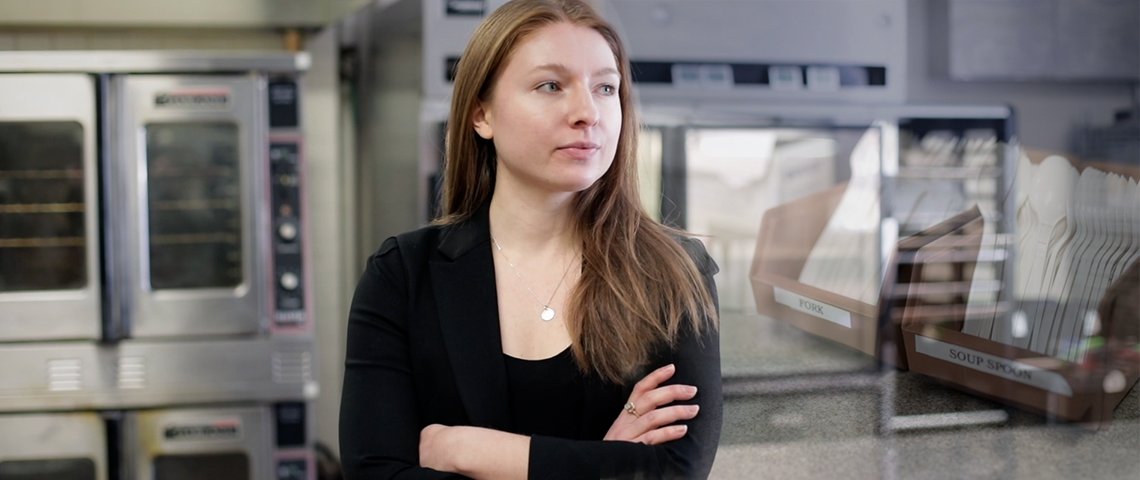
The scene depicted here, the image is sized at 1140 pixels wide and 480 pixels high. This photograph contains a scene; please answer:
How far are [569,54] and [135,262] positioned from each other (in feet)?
5.04

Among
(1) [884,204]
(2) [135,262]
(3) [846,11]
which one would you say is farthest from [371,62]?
(1) [884,204]

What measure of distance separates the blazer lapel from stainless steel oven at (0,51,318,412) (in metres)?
1.28

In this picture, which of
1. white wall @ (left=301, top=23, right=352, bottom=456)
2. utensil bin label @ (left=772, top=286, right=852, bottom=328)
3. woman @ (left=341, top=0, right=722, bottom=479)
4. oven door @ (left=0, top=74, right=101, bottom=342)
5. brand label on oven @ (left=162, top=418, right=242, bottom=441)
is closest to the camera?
utensil bin label @ (left=772, top=286, right=852, bottom=328)

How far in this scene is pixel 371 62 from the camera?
86.0 inches

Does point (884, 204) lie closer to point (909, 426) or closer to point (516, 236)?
point (516, 236)

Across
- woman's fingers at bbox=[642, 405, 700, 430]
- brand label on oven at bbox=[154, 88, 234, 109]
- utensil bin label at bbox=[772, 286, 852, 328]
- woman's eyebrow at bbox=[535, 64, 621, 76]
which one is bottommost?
woman's fingers at bbox=[642, 405, 700, 430]

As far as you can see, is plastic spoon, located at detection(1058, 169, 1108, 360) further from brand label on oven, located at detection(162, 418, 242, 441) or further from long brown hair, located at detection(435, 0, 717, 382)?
brand label on oven, located at detection(162, 418, 242, 441)

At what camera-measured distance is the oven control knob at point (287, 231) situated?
1.87 meters

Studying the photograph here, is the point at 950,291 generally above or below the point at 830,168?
below

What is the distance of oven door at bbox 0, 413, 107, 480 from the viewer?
178cm

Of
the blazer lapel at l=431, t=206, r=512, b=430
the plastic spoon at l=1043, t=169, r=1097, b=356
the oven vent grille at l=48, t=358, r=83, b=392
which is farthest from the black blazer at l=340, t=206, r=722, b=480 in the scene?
the oven vent grille at l=48, t=358, r=83, b=392

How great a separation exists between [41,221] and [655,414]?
5.61 feet

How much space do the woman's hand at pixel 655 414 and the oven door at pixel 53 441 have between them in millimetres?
1569

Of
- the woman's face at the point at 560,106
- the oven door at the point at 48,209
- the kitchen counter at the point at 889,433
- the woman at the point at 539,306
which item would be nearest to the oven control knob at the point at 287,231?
the oven door at the point at 48,209
